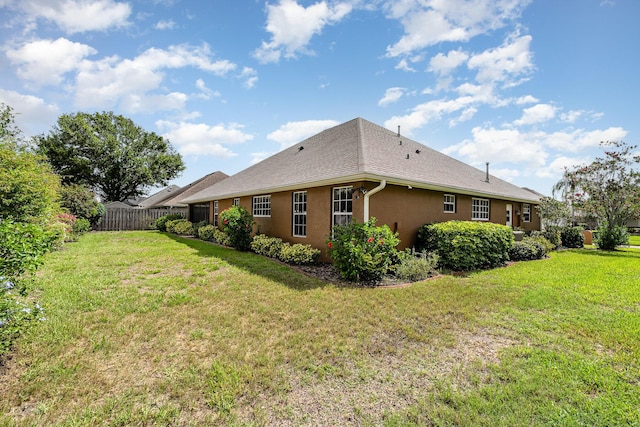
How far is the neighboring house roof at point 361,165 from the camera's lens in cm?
865

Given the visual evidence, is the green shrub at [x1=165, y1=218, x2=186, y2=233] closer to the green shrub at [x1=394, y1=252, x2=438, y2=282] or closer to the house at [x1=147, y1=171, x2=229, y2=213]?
the house at [x1=147, y1=171, x2=229, y2=213]

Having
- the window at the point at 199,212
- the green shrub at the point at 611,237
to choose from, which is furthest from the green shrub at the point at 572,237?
the window at the point at 199,212

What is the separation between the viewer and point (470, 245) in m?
8.81

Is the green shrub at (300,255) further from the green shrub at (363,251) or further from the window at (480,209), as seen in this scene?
the window at (480,209)

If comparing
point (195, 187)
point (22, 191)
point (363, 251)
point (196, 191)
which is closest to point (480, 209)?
point (363, 251)

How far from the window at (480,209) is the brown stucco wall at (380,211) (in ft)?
1.75

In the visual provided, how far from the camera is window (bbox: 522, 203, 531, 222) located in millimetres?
17203

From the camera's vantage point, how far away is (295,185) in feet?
32.3

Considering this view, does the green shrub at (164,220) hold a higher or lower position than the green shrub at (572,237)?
higher

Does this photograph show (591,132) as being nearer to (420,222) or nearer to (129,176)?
(420,222)

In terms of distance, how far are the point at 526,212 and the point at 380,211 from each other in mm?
13916

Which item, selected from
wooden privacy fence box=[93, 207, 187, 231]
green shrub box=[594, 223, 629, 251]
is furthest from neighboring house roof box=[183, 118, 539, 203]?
wooden privacy fence box=[93, 207, 187, 231]

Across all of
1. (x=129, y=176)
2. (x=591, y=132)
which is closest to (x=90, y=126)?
(x=129, y=176)

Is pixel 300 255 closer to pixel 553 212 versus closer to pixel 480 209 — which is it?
pixel 480 209
